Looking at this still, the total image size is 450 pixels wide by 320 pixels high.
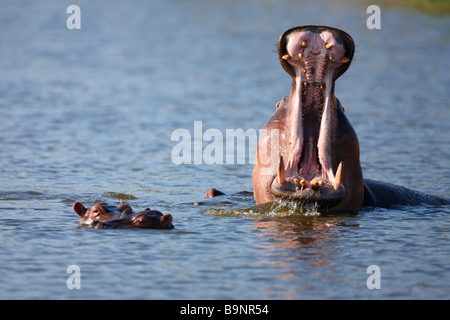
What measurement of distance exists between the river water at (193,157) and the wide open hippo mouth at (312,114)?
1.76 feet

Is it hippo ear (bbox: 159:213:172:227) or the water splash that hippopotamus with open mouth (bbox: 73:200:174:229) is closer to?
hippo ear (bbox: 159:213:172:227)

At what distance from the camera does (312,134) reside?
9156 millimetres

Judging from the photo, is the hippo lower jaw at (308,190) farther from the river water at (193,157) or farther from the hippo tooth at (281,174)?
the river water at (193,157)

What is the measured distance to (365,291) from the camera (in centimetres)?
725

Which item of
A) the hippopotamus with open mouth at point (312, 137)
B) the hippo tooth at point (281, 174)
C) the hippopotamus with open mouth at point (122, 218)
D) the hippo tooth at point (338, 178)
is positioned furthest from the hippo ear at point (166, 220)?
the hippo tooth at point (338, 178)

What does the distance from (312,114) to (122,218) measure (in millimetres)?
2166

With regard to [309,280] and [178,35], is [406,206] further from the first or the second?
[178,35]

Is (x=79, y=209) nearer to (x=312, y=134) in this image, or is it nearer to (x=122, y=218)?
(x=122, y=218)

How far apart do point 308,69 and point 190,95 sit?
11.2 m

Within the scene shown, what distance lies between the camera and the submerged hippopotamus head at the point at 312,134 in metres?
8.62

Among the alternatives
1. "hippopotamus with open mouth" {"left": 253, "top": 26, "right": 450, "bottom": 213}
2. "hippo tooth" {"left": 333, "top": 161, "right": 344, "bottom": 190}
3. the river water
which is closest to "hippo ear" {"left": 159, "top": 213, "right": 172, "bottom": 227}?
the river water

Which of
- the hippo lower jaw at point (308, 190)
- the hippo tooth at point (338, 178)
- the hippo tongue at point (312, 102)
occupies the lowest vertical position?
the hippo lower jaw at point (308, 190)

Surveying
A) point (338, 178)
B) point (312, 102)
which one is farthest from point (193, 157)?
Result: point (338, 178)

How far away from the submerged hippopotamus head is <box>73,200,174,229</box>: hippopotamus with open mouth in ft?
3.88
